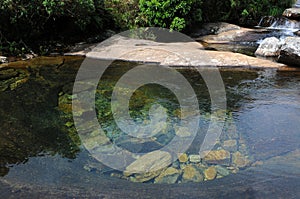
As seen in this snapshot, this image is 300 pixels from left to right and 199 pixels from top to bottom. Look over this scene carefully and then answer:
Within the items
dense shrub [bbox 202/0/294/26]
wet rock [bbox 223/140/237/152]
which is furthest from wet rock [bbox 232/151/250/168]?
dense shrub [bbox 202/0/294/26]

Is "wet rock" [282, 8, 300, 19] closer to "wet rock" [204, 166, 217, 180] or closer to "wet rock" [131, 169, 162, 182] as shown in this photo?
"wet rock" [204, 166, 217, 180]

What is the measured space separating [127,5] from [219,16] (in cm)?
509

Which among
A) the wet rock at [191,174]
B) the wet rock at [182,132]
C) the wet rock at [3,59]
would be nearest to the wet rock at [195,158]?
the wet rock at [191,174]

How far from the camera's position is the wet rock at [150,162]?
4.25m

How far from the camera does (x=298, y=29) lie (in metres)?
14.3

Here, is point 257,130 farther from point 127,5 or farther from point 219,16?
point 219,16

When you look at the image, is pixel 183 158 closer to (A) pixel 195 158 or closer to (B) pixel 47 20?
(A) pixel 195 158

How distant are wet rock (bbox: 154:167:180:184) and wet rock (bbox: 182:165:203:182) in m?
0.11

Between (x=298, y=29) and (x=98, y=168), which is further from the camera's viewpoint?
(x=298, y=29)

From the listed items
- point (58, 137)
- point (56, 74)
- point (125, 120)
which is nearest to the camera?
point (58, 137)

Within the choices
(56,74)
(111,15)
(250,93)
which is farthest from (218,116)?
(111,15)

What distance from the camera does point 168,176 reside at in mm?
4090

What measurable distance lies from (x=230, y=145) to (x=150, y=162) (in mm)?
1355

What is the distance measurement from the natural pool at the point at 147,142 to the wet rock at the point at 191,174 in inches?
0.5
